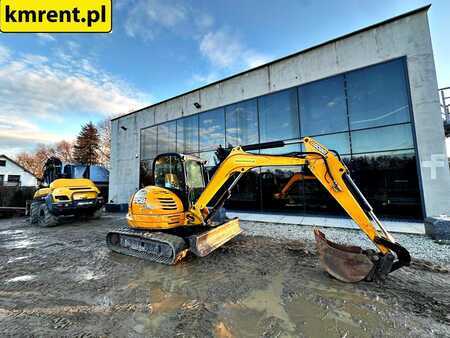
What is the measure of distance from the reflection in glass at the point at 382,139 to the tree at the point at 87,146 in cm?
3616

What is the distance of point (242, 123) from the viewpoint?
35.2 feet

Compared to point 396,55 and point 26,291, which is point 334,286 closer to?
point 26,291

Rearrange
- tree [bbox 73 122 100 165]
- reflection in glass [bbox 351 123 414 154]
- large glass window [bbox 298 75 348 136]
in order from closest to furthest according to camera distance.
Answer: reflection in glass [bbox 351 123 414 154]
large glass window [bbox 298 75 348 136]
tree [bbox 73 122 100 165]

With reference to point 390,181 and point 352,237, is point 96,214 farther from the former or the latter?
point 390,181

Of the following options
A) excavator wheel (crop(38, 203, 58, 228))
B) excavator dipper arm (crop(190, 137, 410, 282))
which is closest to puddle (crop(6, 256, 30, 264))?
excavator wheel (crop(38, 203, 58, 228))

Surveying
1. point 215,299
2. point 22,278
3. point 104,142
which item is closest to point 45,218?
point 22,278

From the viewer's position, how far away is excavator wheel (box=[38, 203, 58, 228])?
26.7ft

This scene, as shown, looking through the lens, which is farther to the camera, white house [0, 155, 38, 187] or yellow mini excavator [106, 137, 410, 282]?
white house [0, 155, 38, 187]

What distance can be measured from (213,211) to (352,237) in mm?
4104

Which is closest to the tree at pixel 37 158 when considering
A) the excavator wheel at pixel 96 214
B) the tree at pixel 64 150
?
the tree at pixel 64 150

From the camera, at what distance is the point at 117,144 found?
1588cm

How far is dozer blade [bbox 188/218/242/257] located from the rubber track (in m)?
0.28

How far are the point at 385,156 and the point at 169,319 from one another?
8.57 meters

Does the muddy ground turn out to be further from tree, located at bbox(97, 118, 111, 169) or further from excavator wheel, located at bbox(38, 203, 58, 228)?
tree, located at bbox(97, 118, 111, 169)
